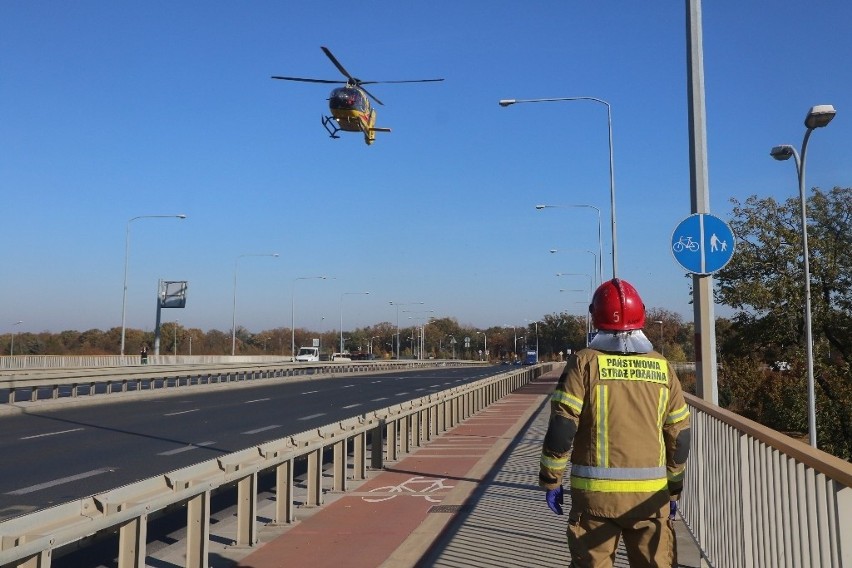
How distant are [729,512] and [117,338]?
131992 millimetres

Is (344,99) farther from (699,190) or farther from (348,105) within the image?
(699,190)

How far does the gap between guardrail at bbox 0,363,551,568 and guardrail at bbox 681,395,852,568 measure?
3559 mm

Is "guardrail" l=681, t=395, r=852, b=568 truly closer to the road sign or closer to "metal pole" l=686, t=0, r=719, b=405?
"metal pole" l=686, t=0, r=719, b=405

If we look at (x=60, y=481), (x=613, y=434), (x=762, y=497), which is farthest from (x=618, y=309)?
(x=60, y=481)

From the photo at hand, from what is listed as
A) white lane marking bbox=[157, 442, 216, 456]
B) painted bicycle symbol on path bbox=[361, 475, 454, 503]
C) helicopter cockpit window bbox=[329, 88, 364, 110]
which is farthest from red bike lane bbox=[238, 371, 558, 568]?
helicopter cockpit window bbox=[329, 88, 364, 110]

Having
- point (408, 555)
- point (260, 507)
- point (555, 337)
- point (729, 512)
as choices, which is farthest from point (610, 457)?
point (555, 337)

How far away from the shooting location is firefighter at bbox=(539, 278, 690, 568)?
4402 mm

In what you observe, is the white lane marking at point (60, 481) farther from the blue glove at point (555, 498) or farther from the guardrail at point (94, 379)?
the guardrail at point (94, 379)

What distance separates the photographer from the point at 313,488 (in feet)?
34.3

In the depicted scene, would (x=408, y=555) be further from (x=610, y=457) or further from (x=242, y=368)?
(x=242, y=368)

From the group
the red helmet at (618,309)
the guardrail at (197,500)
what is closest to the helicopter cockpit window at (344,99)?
the guardrail at (197,500)

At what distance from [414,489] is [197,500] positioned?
16.6ft

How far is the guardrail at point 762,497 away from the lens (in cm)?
355

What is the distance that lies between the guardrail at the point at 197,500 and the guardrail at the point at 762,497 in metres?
3.56
